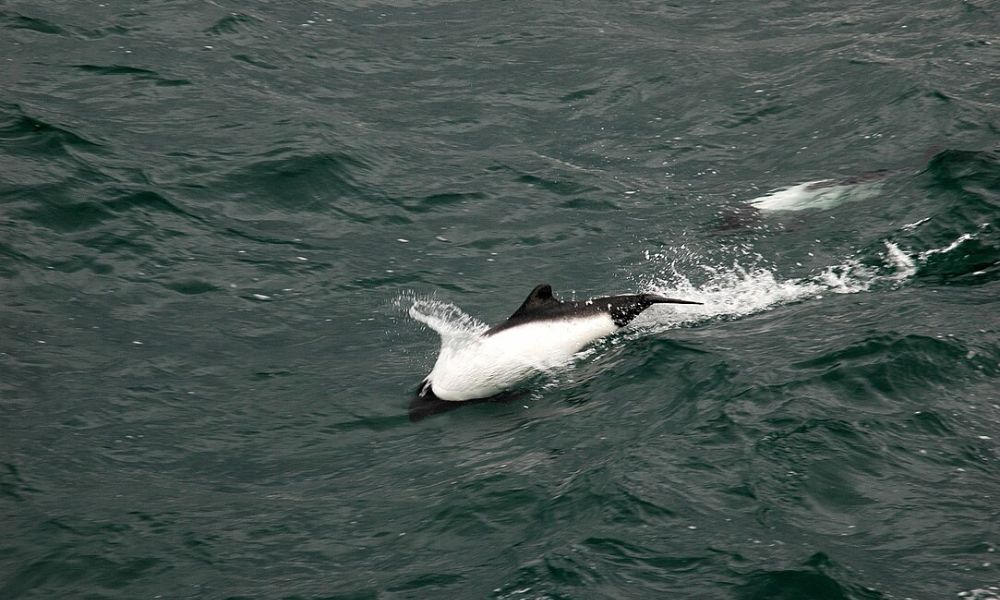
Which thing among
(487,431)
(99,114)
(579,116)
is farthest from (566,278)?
(99,114)

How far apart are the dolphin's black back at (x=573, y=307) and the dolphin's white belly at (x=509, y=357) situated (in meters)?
0.05

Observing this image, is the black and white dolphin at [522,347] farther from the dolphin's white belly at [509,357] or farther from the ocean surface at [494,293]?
the ocean surface at [494,293]

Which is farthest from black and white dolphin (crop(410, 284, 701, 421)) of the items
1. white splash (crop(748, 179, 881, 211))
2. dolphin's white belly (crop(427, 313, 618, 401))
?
white splash (crop(748, 179, 881, 211))

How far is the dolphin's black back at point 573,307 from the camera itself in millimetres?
10773

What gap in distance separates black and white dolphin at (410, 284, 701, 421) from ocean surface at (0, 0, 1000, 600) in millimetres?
238

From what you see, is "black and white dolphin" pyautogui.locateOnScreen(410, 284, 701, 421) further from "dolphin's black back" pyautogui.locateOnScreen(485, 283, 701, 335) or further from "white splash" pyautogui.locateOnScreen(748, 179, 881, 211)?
"white splash" pyautogui.locateOnScreen(748, 179, 881, 211)

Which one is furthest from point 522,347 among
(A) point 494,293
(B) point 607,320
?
(A) point 494,293

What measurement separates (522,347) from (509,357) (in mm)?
153

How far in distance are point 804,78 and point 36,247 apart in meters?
11.9

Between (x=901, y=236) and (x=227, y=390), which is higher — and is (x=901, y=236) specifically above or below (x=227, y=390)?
above

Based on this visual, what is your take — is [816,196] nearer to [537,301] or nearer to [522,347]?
[537,301]

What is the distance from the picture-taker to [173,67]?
18.2m

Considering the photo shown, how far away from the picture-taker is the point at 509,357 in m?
10.6

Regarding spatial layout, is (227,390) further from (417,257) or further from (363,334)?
(417,257)
